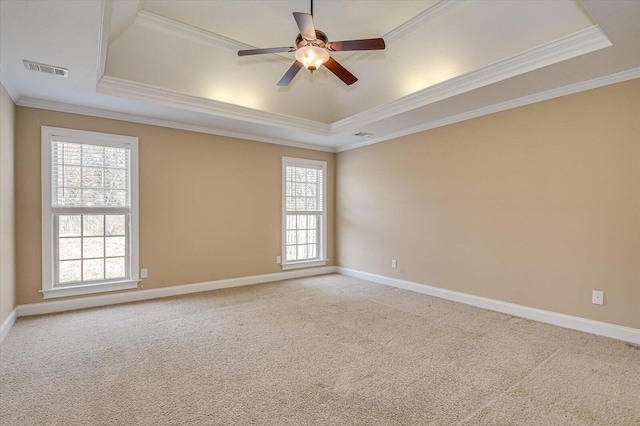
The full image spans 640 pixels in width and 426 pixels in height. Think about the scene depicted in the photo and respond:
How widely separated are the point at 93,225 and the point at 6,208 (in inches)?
34.9

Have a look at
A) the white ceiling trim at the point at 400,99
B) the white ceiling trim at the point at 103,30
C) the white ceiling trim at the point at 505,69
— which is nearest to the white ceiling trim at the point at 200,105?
the white ceiling trim at the point at 400,99

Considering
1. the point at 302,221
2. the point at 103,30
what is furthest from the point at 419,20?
the point at 302,221

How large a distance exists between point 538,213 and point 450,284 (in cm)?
144

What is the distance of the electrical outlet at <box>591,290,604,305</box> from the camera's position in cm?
308

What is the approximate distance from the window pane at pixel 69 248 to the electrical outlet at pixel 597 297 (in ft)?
19.1

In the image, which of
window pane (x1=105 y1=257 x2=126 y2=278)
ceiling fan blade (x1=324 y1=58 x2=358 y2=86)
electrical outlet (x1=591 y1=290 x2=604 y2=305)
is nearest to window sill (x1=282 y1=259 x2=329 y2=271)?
window pane (x1=105 y1=257 x2=126 y2=278)

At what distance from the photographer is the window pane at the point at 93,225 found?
156 inches

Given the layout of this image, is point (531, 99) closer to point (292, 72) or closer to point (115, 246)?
point (292, 72)

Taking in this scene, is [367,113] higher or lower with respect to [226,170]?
higher

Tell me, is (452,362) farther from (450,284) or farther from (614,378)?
(450,284)

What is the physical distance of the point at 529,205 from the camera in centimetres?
358

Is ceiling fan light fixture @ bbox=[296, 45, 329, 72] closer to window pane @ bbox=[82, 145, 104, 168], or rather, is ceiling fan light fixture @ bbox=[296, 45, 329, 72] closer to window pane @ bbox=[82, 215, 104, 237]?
window pane @ bbox=[82, 145, 104, 168]

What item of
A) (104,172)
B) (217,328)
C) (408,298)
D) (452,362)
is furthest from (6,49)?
(408,298)

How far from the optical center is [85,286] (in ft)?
12.8
